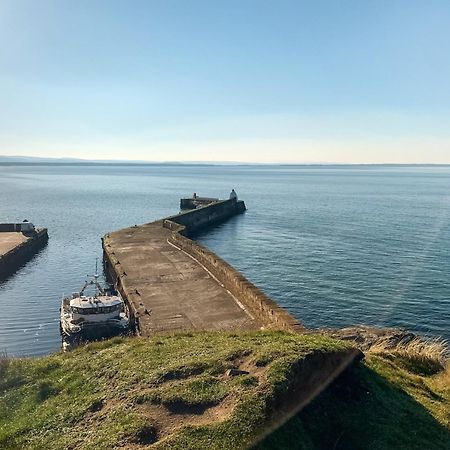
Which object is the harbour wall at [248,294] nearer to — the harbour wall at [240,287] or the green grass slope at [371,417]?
the harbour wall at [240,287]

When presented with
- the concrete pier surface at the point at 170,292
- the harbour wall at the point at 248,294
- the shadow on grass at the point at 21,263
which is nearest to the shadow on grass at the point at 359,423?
the harbour wall at the point at 248,294

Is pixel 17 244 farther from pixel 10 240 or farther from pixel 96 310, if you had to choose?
pixel 96 310

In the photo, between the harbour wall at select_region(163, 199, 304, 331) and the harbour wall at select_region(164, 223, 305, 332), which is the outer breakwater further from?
the harbour wall at select_region(164, 223, 305, 332)

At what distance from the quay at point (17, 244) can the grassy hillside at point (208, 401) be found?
2856cm

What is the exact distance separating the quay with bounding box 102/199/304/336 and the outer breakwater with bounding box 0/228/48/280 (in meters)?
7.94

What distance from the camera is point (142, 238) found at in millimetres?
44562

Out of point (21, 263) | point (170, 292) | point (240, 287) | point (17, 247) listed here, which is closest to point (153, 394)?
point (240, 287)

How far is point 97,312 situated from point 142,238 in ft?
68.4

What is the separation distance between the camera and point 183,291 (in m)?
26.1

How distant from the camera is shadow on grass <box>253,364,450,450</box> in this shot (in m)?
9.49

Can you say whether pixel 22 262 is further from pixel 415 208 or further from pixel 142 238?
pixel 415 208

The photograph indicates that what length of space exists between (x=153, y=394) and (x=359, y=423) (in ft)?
14.8

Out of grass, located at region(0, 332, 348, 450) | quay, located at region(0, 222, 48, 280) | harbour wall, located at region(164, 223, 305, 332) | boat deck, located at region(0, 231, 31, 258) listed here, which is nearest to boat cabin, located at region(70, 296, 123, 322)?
harbour wall, located at region(164, 223, 305, 332)

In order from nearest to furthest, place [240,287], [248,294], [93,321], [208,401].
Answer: [208,401] → [248,294] → [93,321] → [240,287]
